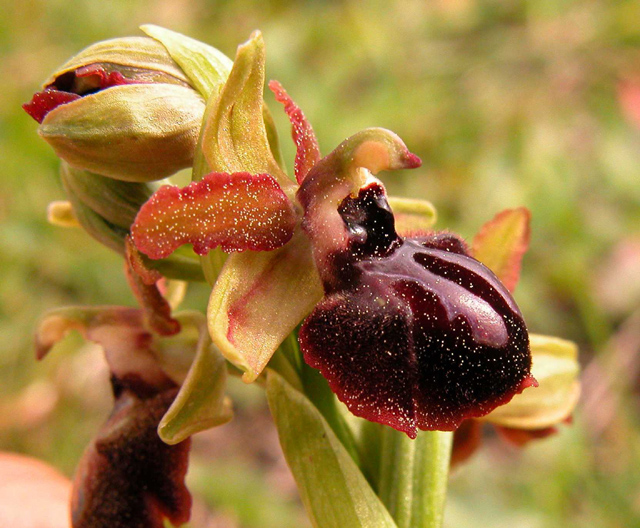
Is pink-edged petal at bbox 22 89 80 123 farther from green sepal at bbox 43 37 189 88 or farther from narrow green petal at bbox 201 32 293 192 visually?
narrow green petal at bbox 201 32 293 192

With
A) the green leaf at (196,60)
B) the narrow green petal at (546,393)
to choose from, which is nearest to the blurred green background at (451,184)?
the narrow green petal at (546,393)

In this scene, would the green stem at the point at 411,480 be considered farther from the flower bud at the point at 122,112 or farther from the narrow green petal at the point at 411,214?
the flower bud at the point at 122,112

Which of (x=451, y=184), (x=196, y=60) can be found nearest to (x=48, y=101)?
(x=196, y=60)

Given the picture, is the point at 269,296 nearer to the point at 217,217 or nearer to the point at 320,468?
the point at 217,217

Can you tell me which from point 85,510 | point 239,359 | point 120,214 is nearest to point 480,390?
point 239,359

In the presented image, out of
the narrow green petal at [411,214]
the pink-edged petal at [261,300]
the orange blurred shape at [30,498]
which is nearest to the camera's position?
the pink-edged petal at [261,300]

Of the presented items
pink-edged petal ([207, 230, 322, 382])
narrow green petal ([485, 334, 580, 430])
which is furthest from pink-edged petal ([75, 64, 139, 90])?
narrow green petal ([485, 334, 580, 430])

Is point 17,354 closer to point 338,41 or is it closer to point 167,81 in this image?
point 338,41

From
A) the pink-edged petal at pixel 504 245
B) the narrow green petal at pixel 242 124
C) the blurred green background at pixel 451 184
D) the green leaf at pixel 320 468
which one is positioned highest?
the narrow green petal at pixel 242 124
